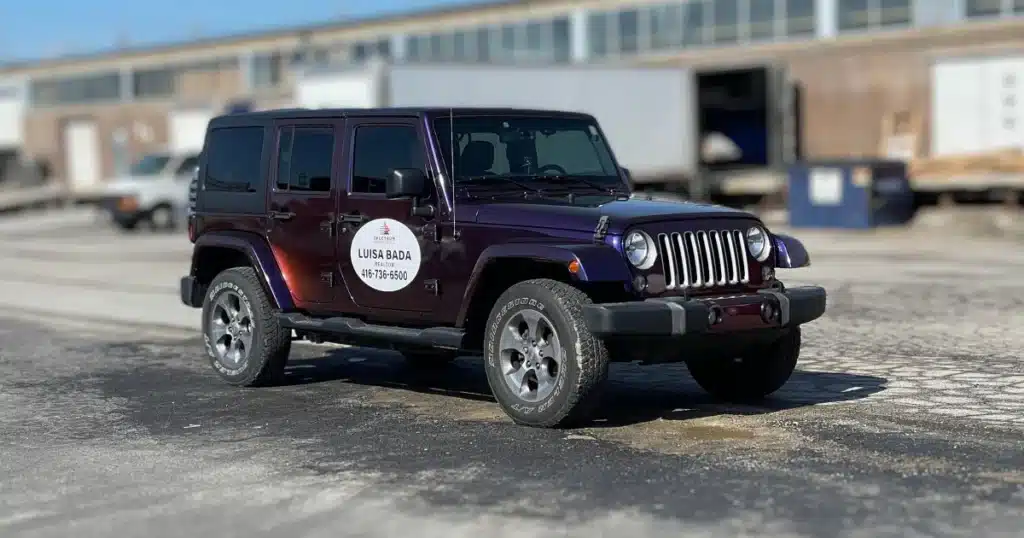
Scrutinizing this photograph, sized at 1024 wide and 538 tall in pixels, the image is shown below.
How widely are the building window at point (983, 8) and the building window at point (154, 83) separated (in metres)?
37.7

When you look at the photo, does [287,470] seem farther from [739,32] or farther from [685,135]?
[739,32]

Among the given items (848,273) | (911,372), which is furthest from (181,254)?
(911,372)

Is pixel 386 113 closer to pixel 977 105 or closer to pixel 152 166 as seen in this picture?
pixel 152 166

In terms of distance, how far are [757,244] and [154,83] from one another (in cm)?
5748

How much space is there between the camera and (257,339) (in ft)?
31.6

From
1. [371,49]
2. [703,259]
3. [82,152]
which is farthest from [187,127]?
[703,259]

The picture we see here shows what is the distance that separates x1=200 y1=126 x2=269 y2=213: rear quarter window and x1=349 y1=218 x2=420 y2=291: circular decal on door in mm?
A: 1121

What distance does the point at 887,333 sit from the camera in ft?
39.7

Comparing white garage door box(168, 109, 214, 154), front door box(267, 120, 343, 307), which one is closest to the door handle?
front door box(267, 120, 343, 307)

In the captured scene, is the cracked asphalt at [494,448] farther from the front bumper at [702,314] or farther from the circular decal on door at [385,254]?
the circular decal on door at [385,254]

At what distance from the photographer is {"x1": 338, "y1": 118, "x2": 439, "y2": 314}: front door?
28.4ft

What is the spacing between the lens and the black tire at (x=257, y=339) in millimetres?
9625

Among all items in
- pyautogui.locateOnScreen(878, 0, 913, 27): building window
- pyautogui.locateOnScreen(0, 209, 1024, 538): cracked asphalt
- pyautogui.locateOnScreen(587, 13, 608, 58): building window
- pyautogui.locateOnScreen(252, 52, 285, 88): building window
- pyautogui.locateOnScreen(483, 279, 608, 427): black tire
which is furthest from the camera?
pyautogui.locateOnScreen(252, 52, 285, 88): building window

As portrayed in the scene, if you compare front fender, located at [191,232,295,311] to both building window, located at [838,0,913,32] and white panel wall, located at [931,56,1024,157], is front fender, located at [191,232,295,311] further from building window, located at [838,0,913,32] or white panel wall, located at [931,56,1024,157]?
building window, located at [838,0,913,32]
